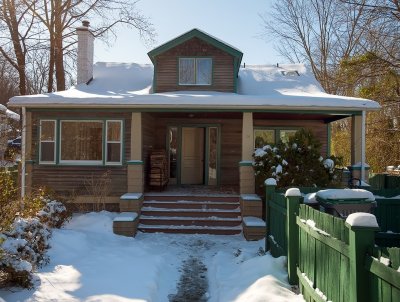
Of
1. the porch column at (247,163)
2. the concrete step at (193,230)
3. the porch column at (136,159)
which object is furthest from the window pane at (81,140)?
the porch column at (247,163)

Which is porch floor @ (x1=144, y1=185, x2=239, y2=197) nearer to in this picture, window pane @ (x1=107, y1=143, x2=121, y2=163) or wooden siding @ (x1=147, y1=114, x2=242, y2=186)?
wooden siding @ (x1=147, y1=114, x2=242, y2=186)

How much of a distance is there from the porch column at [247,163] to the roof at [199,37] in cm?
329

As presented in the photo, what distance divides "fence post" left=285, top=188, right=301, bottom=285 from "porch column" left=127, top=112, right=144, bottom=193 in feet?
19.2

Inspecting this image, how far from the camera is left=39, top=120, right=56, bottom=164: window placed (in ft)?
38.1

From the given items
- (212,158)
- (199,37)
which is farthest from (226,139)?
(199,37)

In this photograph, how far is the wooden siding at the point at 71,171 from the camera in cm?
1143

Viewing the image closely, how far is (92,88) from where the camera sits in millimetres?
13555

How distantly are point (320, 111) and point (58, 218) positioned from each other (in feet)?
23.7

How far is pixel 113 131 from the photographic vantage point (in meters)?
11.6

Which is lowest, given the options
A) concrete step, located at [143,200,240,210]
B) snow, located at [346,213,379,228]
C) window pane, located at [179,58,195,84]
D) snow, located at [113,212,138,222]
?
snow, located at [113,212,138,222]

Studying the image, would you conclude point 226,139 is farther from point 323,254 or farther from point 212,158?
point 323,254

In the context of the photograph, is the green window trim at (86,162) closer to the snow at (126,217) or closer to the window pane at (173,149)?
the snow at (126,217)

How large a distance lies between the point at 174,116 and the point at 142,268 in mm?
7955

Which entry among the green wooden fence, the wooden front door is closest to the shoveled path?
the green wooden fence
